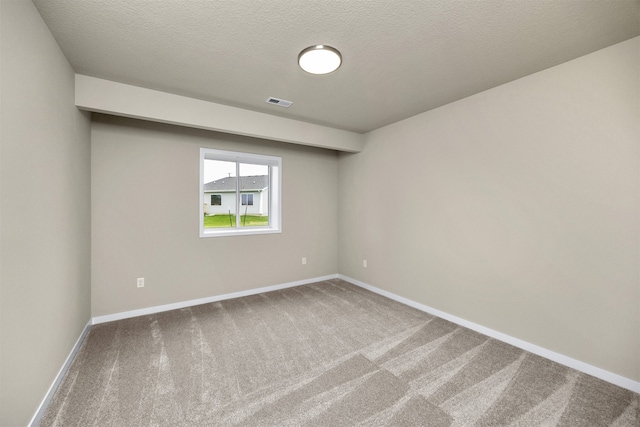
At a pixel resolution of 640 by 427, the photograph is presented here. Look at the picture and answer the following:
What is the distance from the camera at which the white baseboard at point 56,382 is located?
4.94 feet

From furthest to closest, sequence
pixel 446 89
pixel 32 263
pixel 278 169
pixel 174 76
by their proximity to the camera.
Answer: pixel 278 169 < pixel 446 89 < pixel 174 76 < pixel 32 263

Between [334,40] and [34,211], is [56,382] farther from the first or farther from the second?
[334,40]

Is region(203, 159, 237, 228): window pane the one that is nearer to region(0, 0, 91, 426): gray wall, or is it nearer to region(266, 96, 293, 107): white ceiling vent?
region(266, 96, 293, 107): white ceiling vent

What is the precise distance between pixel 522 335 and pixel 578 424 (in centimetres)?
91

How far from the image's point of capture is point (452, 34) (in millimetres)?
1764

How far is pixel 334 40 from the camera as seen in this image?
1.82 metres

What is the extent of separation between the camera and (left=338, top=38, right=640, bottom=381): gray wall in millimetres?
1892

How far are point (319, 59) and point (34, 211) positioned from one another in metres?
2.13

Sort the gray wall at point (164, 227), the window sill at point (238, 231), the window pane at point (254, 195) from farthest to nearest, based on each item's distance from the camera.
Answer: the window pane at point (254, 195)
the window sill at point (238, 231)
the gray wall at point (164, 227)

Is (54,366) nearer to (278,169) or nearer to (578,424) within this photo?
(278,169)

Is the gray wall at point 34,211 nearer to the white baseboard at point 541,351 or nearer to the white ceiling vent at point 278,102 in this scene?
the white ceiling vent at point 278,102

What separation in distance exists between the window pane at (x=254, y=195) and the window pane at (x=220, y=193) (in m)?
0.14

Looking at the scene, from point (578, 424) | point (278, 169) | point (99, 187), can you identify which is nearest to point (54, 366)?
point (99, 187)

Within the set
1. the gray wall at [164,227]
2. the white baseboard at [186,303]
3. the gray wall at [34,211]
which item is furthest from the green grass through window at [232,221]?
the gray wall at [34,211]
